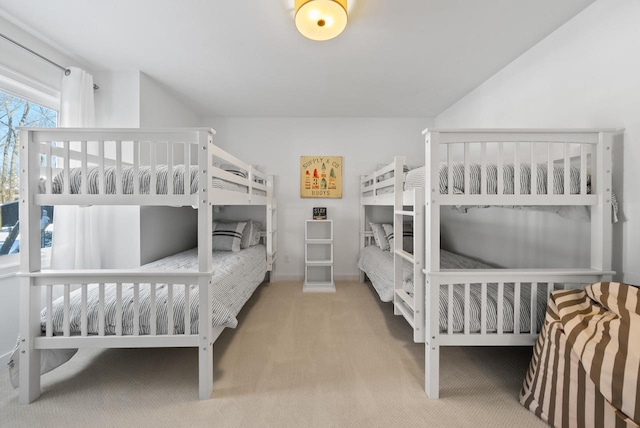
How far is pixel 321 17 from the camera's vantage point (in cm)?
154

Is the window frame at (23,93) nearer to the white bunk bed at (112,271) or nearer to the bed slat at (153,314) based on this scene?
the white bunk bed at (112,271)

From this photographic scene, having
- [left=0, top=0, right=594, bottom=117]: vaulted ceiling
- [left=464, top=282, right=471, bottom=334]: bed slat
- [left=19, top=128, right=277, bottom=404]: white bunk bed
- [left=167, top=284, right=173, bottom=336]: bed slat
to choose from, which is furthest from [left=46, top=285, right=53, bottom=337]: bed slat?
[left=464, top=282, right=471, bottom=334]: bed slat

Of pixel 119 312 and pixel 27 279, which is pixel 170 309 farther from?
pixel 27 279

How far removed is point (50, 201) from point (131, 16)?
1.30m

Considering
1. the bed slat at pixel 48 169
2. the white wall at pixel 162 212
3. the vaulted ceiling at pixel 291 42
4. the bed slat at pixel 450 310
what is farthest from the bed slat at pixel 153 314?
the vaulted ceiling at pixel 291 42

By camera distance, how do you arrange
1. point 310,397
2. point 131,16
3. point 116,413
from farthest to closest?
1. point 131,16
2. point 310,397
3. point 116,413

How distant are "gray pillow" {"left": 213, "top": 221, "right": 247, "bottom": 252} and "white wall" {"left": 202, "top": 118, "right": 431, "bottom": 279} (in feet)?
2.28

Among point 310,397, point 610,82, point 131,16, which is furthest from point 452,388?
point 131,16

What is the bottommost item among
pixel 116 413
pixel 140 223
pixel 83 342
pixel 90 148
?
pixel 116 413

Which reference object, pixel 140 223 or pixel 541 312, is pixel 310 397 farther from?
pixel 140 223

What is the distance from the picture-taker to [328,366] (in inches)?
69.1

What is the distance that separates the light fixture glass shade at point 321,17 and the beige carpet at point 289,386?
7.11ft

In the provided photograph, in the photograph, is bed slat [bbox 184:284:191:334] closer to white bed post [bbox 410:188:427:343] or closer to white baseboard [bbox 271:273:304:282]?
white bed post [bbox 410:188:427:343]

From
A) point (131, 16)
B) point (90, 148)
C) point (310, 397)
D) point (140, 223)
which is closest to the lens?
point (310, 397)
